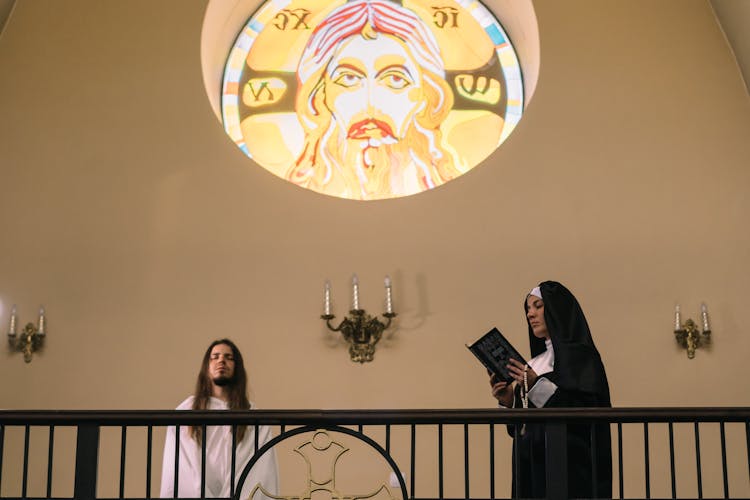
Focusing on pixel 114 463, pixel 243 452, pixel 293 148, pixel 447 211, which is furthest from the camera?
pixel 293 148

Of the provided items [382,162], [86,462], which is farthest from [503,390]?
[382,162]

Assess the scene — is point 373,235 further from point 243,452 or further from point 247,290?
point 243,452

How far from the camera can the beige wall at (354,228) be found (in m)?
7.64

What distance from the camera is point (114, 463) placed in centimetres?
748

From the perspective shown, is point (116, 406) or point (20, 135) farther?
point (20, 135)

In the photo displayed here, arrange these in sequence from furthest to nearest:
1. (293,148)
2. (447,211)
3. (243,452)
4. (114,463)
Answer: (293,148), (447,211), (114,463), (243,452)

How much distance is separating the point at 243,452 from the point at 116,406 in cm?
209

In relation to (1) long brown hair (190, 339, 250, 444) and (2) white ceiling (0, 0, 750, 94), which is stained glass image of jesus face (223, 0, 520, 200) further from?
(1) long brown hair (190, 339, 250, 444)

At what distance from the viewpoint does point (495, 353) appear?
5.07m

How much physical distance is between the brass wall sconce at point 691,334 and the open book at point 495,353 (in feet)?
9.47

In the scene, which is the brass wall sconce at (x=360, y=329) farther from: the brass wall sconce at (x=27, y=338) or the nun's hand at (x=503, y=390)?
the nun's hand at (x=503, y=390)

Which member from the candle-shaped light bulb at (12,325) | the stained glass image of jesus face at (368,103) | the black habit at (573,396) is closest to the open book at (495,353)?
the black habit at (573,396)

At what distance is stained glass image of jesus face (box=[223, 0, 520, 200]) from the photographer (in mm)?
8539

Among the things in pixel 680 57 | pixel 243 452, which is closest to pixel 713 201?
pixel 680 57
